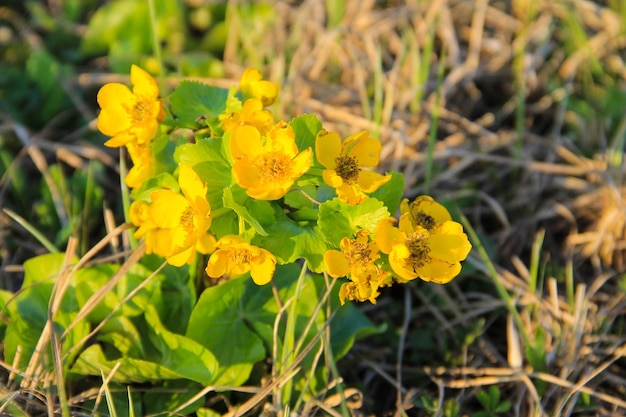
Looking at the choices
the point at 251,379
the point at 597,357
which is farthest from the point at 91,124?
the point at 597,357

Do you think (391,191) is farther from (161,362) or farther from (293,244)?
(161,362)

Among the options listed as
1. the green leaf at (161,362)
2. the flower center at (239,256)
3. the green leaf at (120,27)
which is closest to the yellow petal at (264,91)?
the flower center at (239,256)

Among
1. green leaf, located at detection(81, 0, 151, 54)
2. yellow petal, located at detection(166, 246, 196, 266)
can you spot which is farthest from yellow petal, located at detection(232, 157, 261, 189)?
green leaf, located at detection(81, 0, 151, 54)

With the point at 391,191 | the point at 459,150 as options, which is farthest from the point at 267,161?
the point at 459,150

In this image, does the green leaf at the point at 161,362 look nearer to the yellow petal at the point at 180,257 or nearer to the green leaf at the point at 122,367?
the green leaf at the point at 122,367

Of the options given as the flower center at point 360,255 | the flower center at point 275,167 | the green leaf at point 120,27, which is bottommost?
the green leaf at point 120,27

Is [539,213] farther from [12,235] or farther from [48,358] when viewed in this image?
[12,235]
